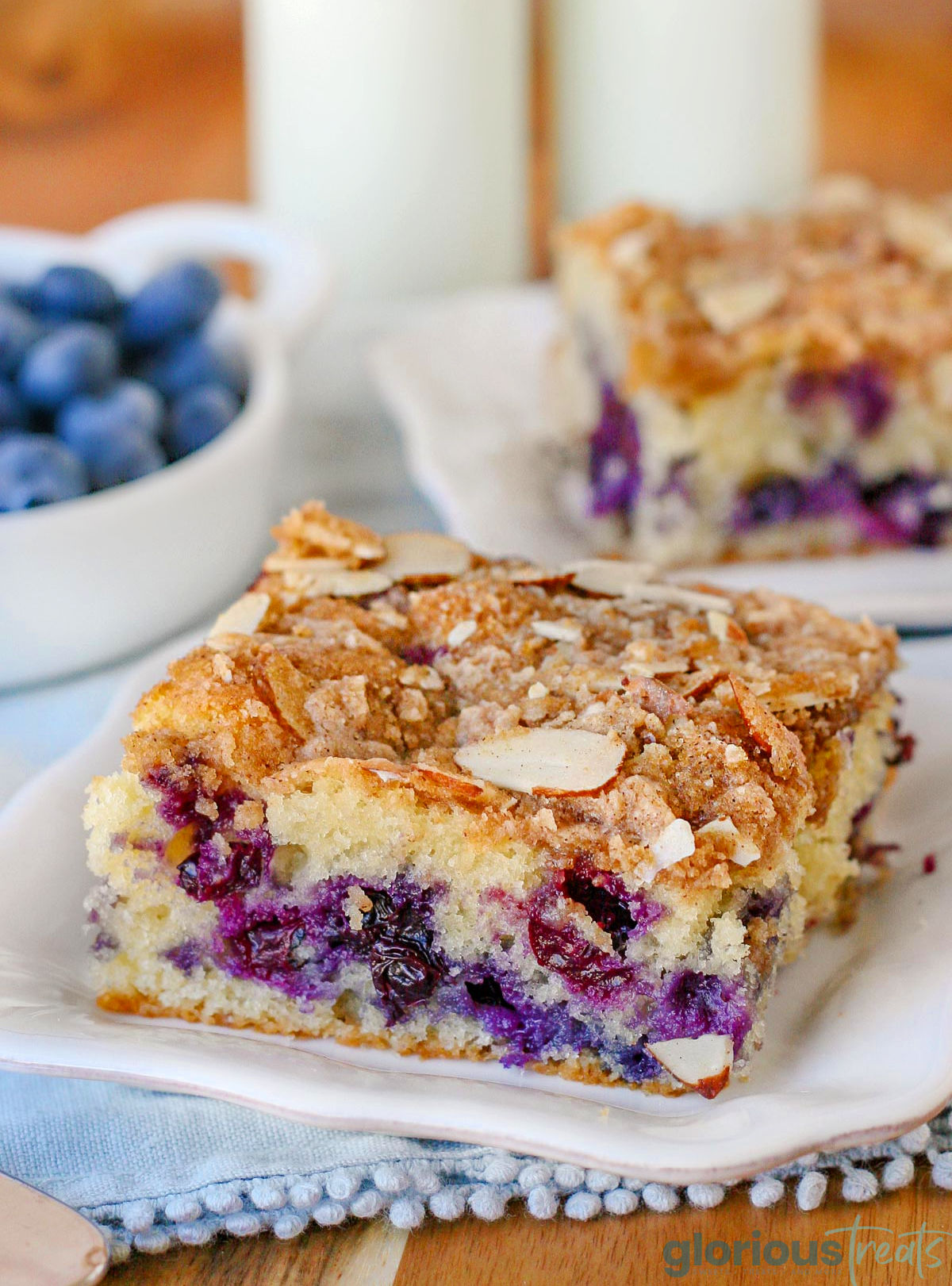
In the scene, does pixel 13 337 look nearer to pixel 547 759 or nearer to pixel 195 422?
pixel 195 422

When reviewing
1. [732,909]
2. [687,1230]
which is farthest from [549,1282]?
[732,909]

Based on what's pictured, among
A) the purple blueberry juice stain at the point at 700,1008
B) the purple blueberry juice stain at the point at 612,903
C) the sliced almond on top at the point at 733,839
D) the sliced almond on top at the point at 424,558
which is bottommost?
the purple blueberry juice stain at the point at 700,1008

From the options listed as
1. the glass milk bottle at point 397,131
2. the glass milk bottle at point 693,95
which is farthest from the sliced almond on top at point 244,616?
the glass milk bottle at point 693,95

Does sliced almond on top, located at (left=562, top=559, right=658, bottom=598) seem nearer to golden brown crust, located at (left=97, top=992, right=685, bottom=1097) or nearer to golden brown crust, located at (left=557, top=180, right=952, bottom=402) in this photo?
golden brown crust, located at (left=97, top=992, right=685, bottom=1097)

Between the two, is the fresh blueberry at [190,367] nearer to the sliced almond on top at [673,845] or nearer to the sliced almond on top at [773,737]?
the sliced almond on top at [773,737]

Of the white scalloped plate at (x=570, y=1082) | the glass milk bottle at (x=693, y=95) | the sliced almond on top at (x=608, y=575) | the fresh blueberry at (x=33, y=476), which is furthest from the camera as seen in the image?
the glass milk bottle at (x=693, y=95)

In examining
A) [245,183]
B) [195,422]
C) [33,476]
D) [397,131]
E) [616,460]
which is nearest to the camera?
[33,476]

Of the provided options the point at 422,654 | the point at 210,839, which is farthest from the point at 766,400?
the point at 210,839
